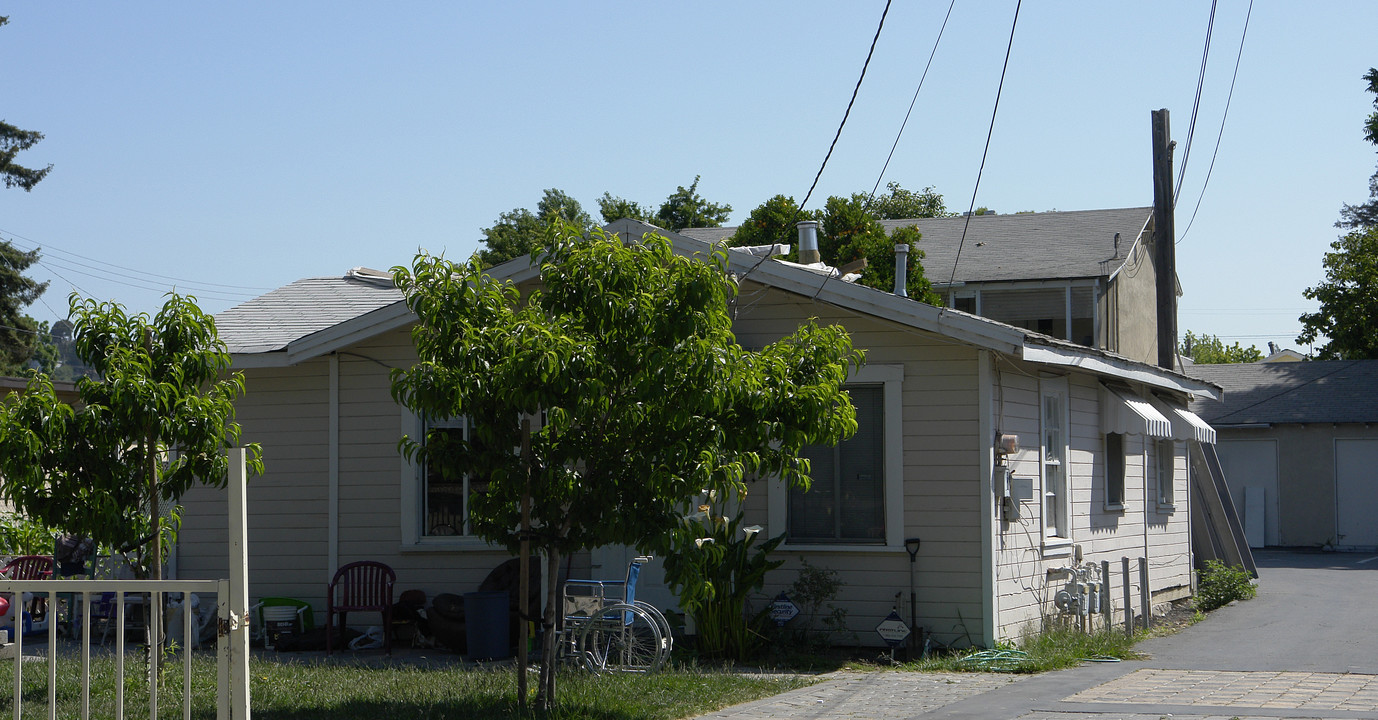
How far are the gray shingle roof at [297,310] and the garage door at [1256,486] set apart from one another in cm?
1924

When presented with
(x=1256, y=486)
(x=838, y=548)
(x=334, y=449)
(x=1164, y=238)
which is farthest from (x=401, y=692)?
(x=1256, y=486)

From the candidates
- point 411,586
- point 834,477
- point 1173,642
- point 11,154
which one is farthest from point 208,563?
point 11,154

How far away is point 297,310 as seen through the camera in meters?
15.9

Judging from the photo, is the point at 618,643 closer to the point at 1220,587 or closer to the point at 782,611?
the point at 782,611

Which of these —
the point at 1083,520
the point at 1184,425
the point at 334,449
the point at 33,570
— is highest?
the point at 1184,425

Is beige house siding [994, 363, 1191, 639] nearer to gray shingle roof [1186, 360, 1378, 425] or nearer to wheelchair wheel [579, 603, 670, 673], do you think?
wheelchair wheel [579, 603, 670, 673]

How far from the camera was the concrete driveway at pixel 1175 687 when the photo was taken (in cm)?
863

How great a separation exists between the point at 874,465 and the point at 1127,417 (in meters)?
3.79

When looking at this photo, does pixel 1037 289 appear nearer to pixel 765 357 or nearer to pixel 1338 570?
pixel 1338 570

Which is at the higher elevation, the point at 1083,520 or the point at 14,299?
the point at 14,299

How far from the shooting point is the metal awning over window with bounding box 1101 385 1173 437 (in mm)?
14016

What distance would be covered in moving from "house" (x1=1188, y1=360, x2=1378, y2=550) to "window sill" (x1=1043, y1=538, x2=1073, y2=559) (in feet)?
52.2

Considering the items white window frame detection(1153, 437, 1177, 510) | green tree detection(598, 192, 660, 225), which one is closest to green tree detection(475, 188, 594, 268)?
green tree detection(598, 192, 660, 225)

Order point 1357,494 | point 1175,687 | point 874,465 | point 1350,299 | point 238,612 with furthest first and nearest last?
1. point 1350,299
2. point 1357,494
3. point 874,465
4. point 1175,687
5. point 238,612
